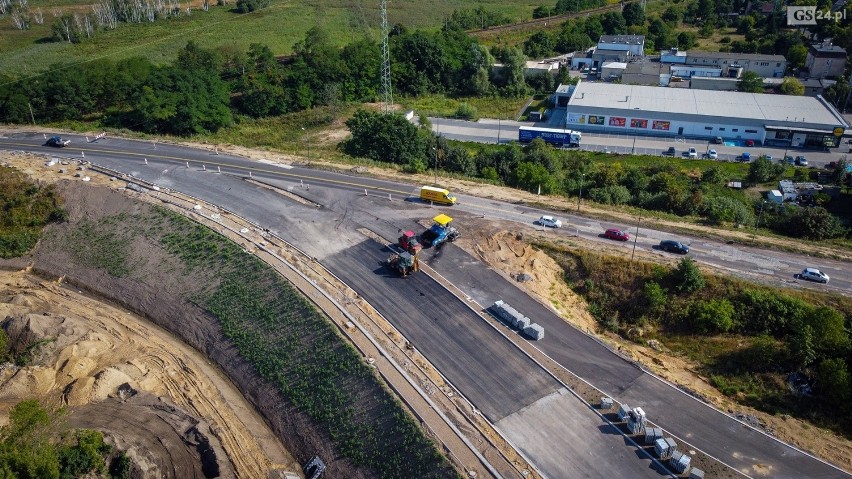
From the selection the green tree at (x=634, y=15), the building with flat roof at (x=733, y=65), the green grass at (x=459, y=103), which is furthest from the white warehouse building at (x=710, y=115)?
the green tree at (x=634, y=15)

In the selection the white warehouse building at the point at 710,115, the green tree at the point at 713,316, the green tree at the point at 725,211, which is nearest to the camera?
the green tree at the point at 713,316

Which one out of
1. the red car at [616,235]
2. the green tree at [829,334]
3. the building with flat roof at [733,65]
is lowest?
the green tree at [829,334]

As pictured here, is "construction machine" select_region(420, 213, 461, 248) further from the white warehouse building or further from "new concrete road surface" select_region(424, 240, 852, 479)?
the white warehouse building

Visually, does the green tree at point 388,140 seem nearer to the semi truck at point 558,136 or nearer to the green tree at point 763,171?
the semi truck at point 558,136

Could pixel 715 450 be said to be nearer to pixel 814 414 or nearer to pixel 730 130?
pixel 814 414

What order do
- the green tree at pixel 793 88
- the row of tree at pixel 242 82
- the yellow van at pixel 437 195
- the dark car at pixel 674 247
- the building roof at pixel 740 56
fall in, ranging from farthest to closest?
the building roof at pixel 740 56 < the green tree at pixel 793 88 < the row of tree at pixel 242 82 < the yellow van at pixel 437 195 < the dark car at pixel 674 247

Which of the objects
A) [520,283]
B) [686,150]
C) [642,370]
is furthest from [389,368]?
[686,150]

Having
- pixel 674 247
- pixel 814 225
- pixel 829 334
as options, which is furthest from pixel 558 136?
pixel 829 334
